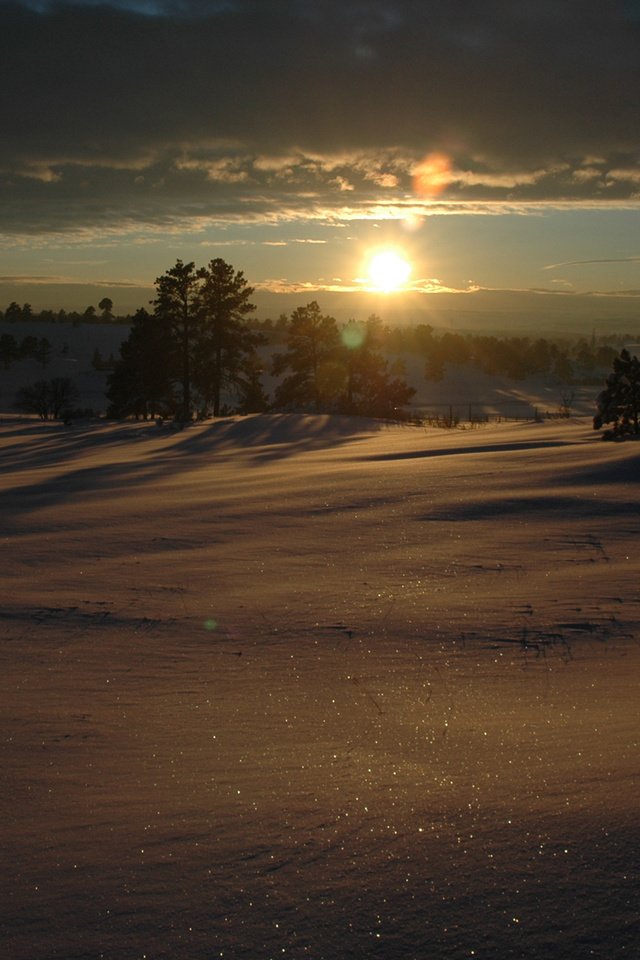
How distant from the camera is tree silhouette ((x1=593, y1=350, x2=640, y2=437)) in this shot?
1273 centimetres

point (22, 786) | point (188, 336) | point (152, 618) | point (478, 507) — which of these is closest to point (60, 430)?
point (188, 336)

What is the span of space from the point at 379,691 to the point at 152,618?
146cm

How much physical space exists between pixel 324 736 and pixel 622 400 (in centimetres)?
1146

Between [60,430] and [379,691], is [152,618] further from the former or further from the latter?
[60,430]

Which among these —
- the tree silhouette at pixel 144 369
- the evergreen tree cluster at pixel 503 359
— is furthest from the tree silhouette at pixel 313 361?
the evergreen tree cluster at pixel 503 359

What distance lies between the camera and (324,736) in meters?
2.89

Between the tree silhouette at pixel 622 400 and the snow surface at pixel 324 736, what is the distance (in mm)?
6501

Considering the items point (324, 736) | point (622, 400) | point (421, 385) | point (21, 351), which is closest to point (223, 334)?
point (622, 400)

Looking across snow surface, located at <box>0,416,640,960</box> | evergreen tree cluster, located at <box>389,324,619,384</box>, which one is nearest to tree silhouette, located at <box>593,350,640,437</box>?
snow surface, located at <box>0,416,640,960</box>

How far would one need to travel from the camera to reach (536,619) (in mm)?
4164

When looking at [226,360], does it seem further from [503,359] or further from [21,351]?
[503,359]

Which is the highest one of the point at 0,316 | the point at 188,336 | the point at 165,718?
the point at 0,316

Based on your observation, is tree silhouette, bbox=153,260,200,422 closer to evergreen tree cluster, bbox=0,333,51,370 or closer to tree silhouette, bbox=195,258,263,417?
tree silhouette, bbox=195,258,263,417

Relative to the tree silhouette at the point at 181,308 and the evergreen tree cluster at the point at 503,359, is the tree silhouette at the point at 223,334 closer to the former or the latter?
the tree silhouette at the point at 181,308
